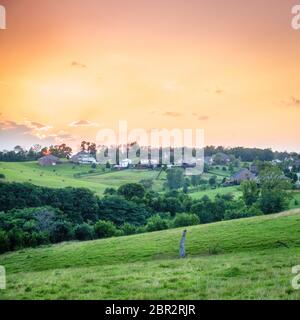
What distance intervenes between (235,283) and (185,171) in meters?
37.0

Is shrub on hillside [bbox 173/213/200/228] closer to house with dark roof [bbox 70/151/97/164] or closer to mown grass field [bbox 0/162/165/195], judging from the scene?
mown grass field [bbox 0/162/165/195]

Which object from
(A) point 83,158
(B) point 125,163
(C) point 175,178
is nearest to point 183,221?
(B) point 125,163

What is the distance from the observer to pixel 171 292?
8547 mm

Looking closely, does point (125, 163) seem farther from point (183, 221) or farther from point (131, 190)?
point (183, 221)

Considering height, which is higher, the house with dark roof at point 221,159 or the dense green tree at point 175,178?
the house with dark roof at point 221,159

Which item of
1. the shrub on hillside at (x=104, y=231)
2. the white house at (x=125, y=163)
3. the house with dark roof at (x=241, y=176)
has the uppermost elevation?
the white house at (x=125, y=163)

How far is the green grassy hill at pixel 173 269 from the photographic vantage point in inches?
340

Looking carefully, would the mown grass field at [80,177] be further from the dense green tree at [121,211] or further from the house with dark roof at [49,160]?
the dense green tree at [121,211]

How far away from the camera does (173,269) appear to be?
1201 cm

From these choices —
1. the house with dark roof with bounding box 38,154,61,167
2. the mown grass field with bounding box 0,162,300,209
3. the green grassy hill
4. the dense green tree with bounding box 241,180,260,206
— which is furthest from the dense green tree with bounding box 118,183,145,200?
the green grassy hill

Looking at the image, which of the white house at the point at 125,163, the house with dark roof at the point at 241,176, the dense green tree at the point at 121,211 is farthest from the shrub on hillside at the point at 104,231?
the house with dark roof at the point at 241,176

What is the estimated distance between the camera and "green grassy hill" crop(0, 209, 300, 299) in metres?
8.64
